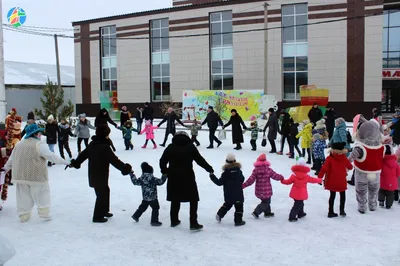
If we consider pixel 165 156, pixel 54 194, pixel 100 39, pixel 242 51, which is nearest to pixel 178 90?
pixel 242 51

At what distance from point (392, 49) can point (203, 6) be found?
52.5ft

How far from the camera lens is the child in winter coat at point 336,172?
7402mm

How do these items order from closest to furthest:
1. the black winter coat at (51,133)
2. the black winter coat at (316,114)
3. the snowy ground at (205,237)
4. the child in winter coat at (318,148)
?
the snowy ground at (205,237) < the child in winter coat at (318,148) < the black winter coat at (51,133) < the black winter coat at (316,114)

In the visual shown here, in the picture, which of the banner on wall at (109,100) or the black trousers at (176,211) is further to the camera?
the banner on wall at (109,100)

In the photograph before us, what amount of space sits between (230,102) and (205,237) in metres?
22.4

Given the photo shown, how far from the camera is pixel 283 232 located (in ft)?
21.8

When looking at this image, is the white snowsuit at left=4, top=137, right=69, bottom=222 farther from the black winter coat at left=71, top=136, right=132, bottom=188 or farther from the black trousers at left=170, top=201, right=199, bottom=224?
the black trousers at left=170, top=201, right=199, bottom=224

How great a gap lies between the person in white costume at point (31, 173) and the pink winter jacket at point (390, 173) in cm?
578

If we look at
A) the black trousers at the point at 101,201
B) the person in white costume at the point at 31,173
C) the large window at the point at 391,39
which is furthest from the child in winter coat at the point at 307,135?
the large window at the point at 391,39

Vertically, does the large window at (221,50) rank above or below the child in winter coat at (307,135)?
above

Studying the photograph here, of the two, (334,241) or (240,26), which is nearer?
(334,241)

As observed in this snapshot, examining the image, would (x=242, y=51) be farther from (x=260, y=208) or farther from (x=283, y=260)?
(x=283, y=260)

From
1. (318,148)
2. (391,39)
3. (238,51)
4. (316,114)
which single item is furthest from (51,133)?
(391,39)

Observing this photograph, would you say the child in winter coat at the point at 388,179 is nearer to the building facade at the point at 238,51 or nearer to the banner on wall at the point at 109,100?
the building facade at the point at 238,51
